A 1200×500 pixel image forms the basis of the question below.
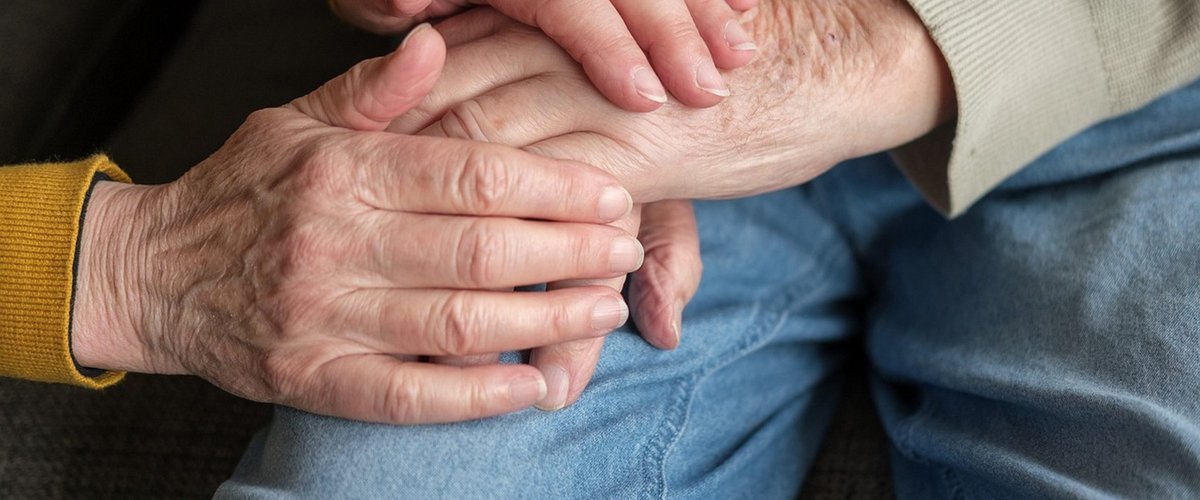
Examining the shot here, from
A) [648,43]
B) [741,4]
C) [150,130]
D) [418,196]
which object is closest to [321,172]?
[418,196]

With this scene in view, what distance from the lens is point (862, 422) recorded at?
1080mm

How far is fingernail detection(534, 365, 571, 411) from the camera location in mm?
800

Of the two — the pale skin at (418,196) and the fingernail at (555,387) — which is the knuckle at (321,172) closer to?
the pale skin at (418,196)

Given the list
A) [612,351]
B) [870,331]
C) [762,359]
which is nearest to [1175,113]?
[870,331]

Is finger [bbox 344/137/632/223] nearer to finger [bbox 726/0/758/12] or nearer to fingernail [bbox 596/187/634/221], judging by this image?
fingernail [bbox 596/187/634/221]

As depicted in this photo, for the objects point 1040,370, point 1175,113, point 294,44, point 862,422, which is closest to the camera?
point 1040,370

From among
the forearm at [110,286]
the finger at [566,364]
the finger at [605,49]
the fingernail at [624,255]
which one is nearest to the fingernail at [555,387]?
the finger at [566,364]

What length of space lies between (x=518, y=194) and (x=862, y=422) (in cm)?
56

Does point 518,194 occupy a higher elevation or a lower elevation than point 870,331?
higher

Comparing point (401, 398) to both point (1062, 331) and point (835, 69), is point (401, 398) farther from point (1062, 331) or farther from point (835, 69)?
point (1062, 331)

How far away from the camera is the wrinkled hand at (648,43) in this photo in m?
0.78

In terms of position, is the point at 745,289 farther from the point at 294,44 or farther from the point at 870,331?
the point at 294,44

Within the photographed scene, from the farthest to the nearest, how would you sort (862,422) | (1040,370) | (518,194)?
(862,422) < (1040,370) < (518,194)

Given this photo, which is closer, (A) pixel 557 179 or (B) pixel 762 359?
(A) pixel 557 179
